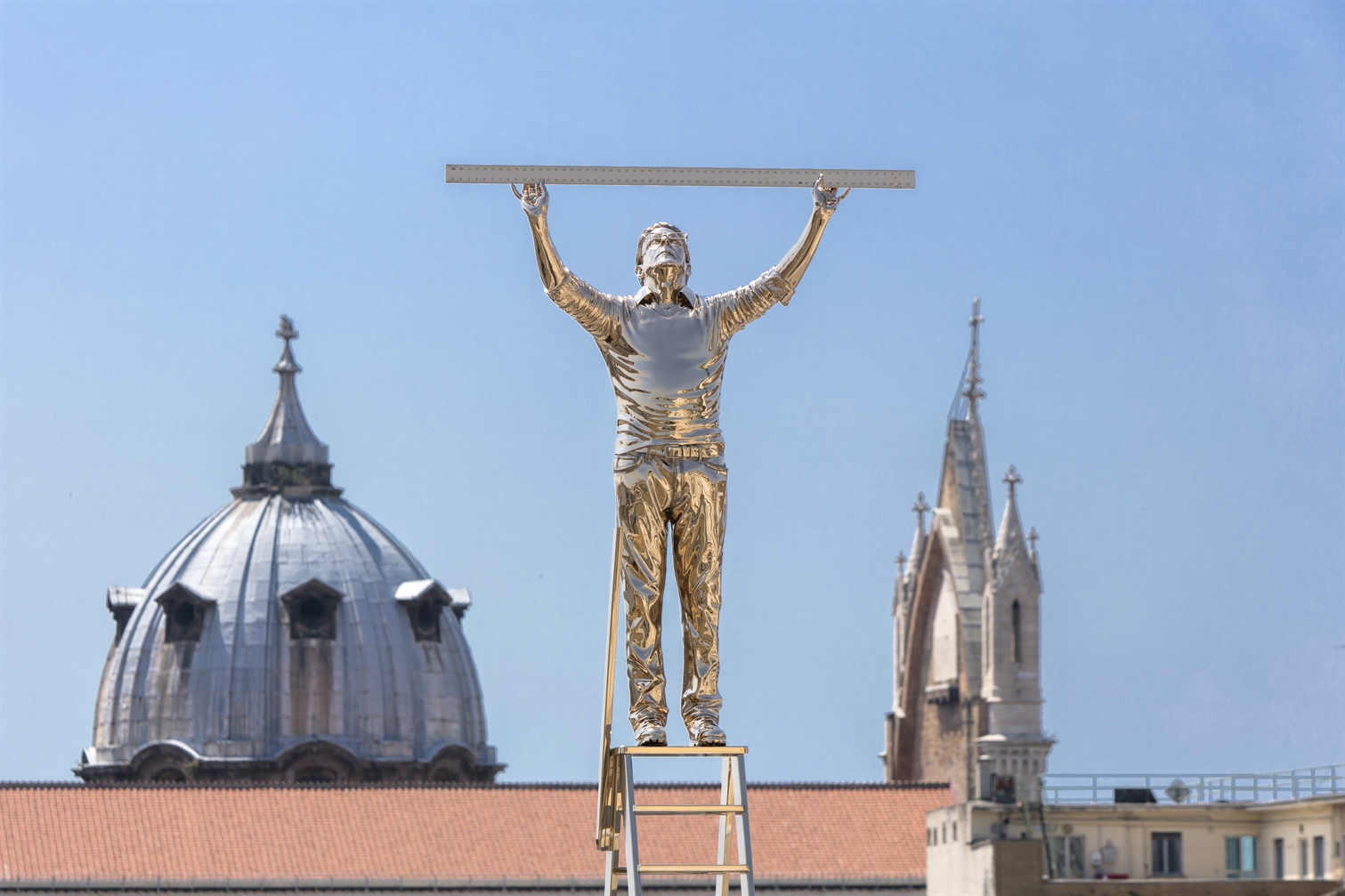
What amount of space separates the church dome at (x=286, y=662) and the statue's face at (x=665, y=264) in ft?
270

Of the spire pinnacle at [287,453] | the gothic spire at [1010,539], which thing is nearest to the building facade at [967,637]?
the gothic spire at [1010,539]

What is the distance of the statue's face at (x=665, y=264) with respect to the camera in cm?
1410

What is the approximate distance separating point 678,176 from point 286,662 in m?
86.2

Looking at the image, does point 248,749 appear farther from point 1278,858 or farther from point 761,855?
point 1278,858

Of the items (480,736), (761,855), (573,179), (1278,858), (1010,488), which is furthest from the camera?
(480,736)

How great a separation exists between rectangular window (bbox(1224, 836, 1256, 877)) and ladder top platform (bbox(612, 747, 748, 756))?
55558mm

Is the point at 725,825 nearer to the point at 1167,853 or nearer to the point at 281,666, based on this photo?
the point at 1167,853

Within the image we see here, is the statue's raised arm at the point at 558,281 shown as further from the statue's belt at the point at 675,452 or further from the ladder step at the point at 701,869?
the ladder step at the point at 701,869

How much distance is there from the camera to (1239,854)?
6769cm

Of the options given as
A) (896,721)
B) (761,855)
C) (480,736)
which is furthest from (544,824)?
(480,736)

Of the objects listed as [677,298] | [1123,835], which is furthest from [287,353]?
[677,298]

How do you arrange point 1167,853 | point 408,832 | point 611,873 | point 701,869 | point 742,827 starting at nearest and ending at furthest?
1. point 701,869
2. point 742,827
3. point 611,873
4. point 1167,853
5. point 408,832

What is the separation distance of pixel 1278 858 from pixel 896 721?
2649 cm

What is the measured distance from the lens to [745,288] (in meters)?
14.1
